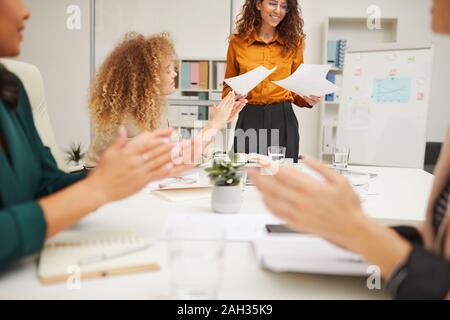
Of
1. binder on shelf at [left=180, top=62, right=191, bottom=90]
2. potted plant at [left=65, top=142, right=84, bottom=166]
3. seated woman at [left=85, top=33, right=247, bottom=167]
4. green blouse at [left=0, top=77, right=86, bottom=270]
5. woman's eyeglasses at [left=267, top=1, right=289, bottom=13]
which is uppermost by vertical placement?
woman's eyeglasses at [left=267, top=1, right=289, bottom=13]

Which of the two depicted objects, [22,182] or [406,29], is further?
[406,29]

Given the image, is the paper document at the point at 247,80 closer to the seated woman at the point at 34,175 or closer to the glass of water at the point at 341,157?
the glass of water at the point at 341,157

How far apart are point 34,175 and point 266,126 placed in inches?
75.4

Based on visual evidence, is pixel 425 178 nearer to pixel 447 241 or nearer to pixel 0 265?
pixel 447 241

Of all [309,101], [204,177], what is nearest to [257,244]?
[204,177]

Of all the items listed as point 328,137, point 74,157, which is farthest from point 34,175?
point 328,137

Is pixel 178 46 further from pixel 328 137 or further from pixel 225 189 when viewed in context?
pixel 225 189

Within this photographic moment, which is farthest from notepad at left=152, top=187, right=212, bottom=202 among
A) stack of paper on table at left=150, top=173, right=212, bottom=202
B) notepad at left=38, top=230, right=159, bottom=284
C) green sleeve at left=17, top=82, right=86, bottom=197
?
notepad at left=38, top=230, right=159, bottom=284

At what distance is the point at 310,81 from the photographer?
85.2 inches

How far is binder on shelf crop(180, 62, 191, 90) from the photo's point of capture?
4.33m

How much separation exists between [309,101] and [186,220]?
163 centimetres

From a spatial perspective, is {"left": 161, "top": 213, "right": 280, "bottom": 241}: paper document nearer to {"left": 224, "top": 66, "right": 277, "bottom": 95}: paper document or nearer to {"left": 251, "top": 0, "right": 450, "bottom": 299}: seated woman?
{"left": 251, "top": 0, "right": 450, "bottom": 299}: seated woman

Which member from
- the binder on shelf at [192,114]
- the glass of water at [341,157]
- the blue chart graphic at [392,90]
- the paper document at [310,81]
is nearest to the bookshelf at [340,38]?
the blue chart graphic at [392,90]

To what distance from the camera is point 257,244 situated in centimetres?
81
